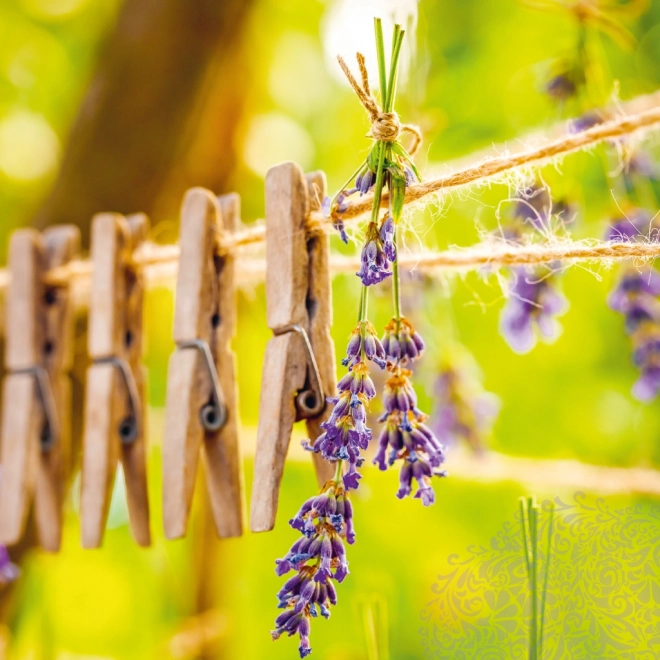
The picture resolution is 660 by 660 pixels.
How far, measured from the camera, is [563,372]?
1754 mm

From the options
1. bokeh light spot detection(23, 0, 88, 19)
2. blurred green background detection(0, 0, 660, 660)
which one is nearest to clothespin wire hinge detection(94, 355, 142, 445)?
blurred green background detection(0, 0, 660, 660)

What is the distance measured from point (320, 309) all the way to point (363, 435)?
0.14 meters

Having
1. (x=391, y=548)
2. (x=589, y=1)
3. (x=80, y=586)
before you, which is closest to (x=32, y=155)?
(x=80, y=586)

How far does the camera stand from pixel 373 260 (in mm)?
340

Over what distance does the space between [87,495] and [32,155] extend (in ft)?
5.31

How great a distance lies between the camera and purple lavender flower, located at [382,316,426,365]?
349 millimetres

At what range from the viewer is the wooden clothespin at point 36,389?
625 mm

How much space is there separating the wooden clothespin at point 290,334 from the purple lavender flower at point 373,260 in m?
0.10

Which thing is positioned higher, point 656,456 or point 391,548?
point 656,456

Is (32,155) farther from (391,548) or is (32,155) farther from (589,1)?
(589,1)

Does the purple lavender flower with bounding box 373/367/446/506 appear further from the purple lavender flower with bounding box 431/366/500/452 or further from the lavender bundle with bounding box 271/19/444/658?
the purple lavender flower with bounding box 431/366/500/452
